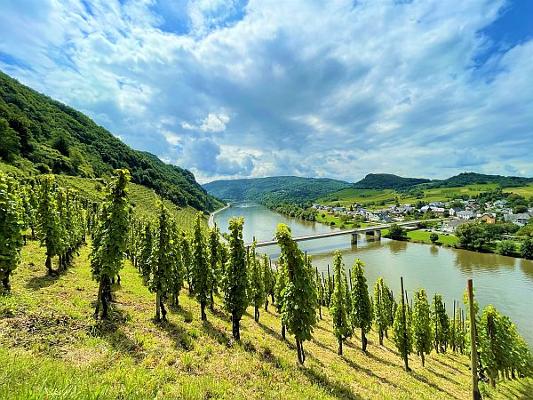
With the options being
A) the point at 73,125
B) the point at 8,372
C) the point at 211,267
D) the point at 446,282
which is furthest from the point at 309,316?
the point at 73,125

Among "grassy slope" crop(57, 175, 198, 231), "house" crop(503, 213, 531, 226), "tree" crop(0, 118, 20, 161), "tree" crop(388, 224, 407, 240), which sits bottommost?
"tree" crop(388, 224, 407, 240)

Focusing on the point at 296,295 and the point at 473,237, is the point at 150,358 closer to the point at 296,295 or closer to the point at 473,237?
the point at 296,295

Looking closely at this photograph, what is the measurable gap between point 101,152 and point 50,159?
7685 centimetres

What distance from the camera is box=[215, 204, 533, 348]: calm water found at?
64188 mm

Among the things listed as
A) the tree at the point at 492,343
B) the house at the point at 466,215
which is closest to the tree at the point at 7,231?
the tree at the point at 492,343

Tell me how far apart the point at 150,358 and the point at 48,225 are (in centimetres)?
2283

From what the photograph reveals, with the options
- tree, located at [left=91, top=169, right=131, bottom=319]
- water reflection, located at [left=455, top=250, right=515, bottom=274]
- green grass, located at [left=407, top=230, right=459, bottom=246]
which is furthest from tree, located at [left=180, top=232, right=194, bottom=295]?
green grass, located at [left=407, top=230, right=459, bottom=246]

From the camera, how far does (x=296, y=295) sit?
79.8ft

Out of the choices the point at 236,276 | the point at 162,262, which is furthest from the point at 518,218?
the point at 162,262

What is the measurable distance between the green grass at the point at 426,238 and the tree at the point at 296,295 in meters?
123

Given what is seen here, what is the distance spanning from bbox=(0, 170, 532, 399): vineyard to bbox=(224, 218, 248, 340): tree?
0.10 meters

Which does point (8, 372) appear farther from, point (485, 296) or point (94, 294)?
point (485, 296)

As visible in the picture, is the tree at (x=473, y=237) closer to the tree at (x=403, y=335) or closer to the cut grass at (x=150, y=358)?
the cut grass at (x=150, y=358)

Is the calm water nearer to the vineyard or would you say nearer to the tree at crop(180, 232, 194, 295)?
the vineyard
